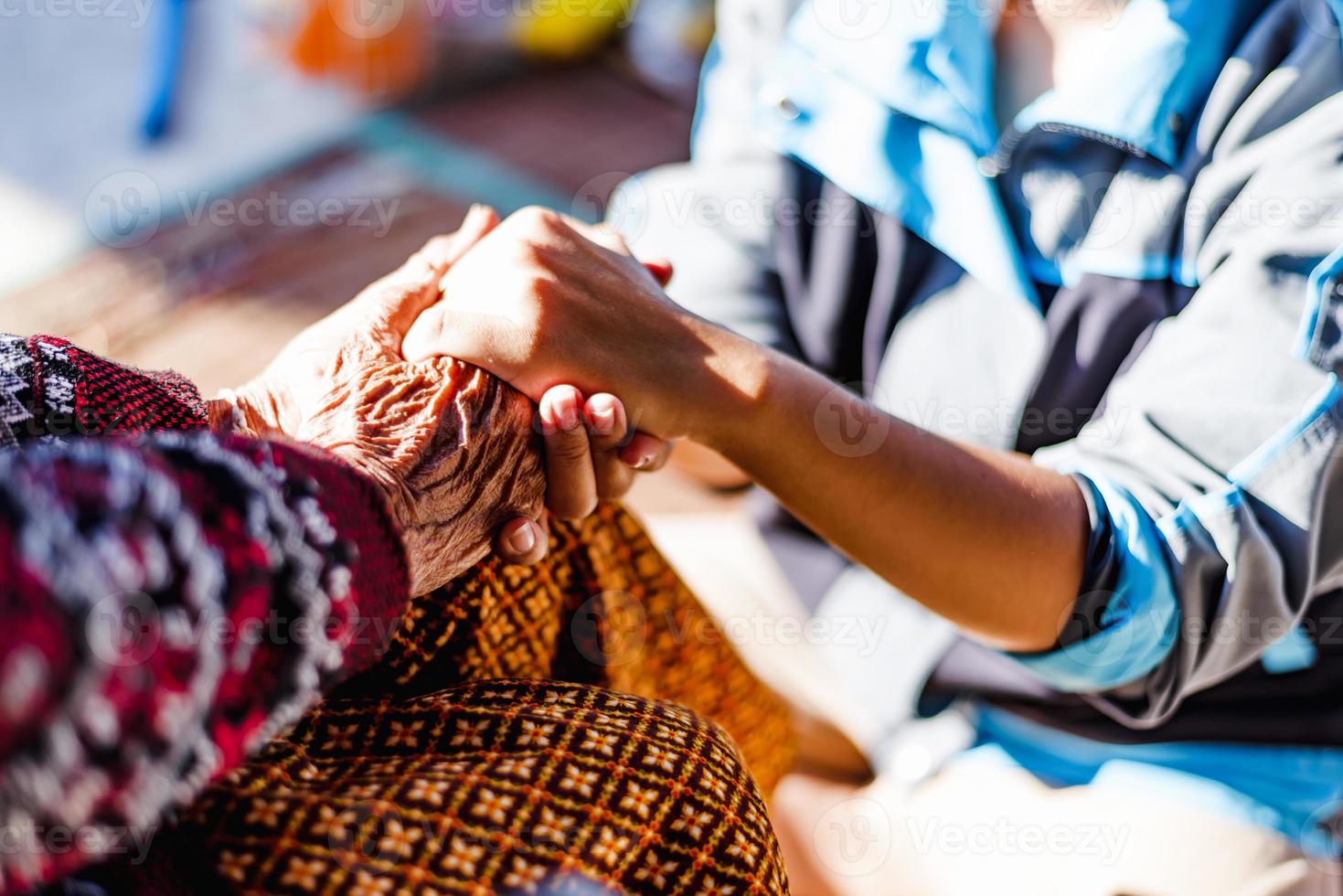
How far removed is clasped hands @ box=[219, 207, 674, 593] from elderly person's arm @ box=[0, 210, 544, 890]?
0.16 meters

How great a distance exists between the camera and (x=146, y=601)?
391mm

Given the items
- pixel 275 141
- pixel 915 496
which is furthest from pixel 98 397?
pixel 275 141

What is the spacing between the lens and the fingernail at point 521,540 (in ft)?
2.52

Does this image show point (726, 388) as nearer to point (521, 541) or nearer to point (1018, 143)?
point (521, 541)

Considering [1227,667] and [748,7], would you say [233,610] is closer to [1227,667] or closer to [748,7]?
[1227,667]

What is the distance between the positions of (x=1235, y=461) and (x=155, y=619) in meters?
0.73

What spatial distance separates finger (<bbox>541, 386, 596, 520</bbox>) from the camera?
783 mm

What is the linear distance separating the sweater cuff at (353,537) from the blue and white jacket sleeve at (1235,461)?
1.74ft

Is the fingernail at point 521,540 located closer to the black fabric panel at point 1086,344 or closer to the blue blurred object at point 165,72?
the black fabric panel at point 1086,344

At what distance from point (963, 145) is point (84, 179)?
203cm

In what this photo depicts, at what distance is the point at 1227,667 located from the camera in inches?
32.5

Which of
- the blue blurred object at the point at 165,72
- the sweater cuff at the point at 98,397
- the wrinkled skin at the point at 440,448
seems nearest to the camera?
the sweater cuff at the point at 98,397

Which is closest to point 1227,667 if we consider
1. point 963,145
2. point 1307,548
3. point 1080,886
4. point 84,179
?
point 1307,548

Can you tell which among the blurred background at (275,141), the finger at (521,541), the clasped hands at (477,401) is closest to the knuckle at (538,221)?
the clasped hands at (477,401)
